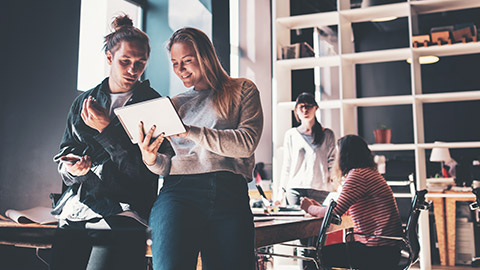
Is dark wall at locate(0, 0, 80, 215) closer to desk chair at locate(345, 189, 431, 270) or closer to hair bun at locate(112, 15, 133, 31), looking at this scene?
hair bun at locate(112, 15, 133, 31)

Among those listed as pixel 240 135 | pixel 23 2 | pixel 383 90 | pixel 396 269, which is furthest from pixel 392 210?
pixel 383 90

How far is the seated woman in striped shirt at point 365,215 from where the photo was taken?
2180mm

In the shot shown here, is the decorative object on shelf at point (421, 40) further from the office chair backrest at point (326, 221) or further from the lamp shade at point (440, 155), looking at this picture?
the lamp shade at point (440, 155)

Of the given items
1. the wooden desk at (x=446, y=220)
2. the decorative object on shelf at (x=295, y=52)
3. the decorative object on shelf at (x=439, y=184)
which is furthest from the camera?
the decorative object on shelf at (x=439, y=184)

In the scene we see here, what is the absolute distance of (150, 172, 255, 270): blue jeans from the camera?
3.53ft

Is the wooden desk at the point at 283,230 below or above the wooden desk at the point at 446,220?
above

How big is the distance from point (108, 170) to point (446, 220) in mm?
4392

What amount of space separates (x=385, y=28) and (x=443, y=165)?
10.4 feet

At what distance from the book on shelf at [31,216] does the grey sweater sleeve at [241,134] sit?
46 cm

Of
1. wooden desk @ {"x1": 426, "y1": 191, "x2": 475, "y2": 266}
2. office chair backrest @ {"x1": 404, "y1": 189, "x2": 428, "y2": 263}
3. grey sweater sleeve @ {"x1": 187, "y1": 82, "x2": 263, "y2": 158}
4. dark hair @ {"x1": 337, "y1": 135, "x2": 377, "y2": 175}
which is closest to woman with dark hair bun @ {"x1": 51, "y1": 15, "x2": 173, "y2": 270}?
grey sweater sleeve @ {"x1": 187, "y1": 82, "x2": 263, "y2": 158}

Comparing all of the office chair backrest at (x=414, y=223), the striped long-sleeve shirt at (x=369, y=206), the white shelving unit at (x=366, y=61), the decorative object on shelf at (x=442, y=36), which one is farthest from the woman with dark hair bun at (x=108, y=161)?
the decorative object on shelf at (x=442, y=36)

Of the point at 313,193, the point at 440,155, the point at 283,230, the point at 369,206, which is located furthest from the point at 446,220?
the point at 283,230

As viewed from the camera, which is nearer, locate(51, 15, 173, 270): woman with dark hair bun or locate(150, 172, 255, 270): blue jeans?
locate(150, 172, 255, 270): blue jeans

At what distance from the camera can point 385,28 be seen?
9336 mm
